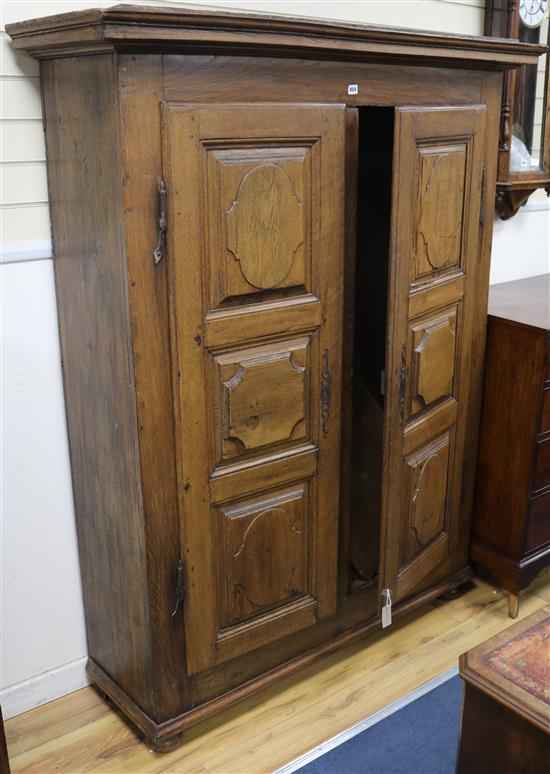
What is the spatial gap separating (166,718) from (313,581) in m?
0.52

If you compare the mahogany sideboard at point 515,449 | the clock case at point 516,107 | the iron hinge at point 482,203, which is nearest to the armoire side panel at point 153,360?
the iron hinge at point 482,203

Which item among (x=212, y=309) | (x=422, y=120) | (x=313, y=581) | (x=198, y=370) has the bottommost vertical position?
(x=313, y=581)

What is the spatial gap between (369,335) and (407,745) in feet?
3.85

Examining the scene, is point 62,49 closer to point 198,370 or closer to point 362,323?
point 198,370

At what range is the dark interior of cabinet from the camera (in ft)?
7.82

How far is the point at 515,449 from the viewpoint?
8.68 ft

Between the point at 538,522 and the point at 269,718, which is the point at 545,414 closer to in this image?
the point at 538,522

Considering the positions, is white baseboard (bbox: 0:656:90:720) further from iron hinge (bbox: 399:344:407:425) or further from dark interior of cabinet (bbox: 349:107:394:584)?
iron hinge (bbox: 399:344:407:425)

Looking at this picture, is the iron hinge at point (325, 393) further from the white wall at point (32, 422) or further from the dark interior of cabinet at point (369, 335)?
the white wall at point (32, 422)

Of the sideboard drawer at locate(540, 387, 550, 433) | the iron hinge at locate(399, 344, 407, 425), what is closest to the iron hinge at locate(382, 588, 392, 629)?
the iron hinge at locate(399, 344, 407, 425)

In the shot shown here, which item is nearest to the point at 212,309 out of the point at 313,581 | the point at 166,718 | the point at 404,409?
the point at 404,409

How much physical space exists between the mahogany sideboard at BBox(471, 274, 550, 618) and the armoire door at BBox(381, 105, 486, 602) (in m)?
0.13

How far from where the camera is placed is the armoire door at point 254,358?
5.87 feet

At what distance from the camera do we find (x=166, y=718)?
6.98 feet
